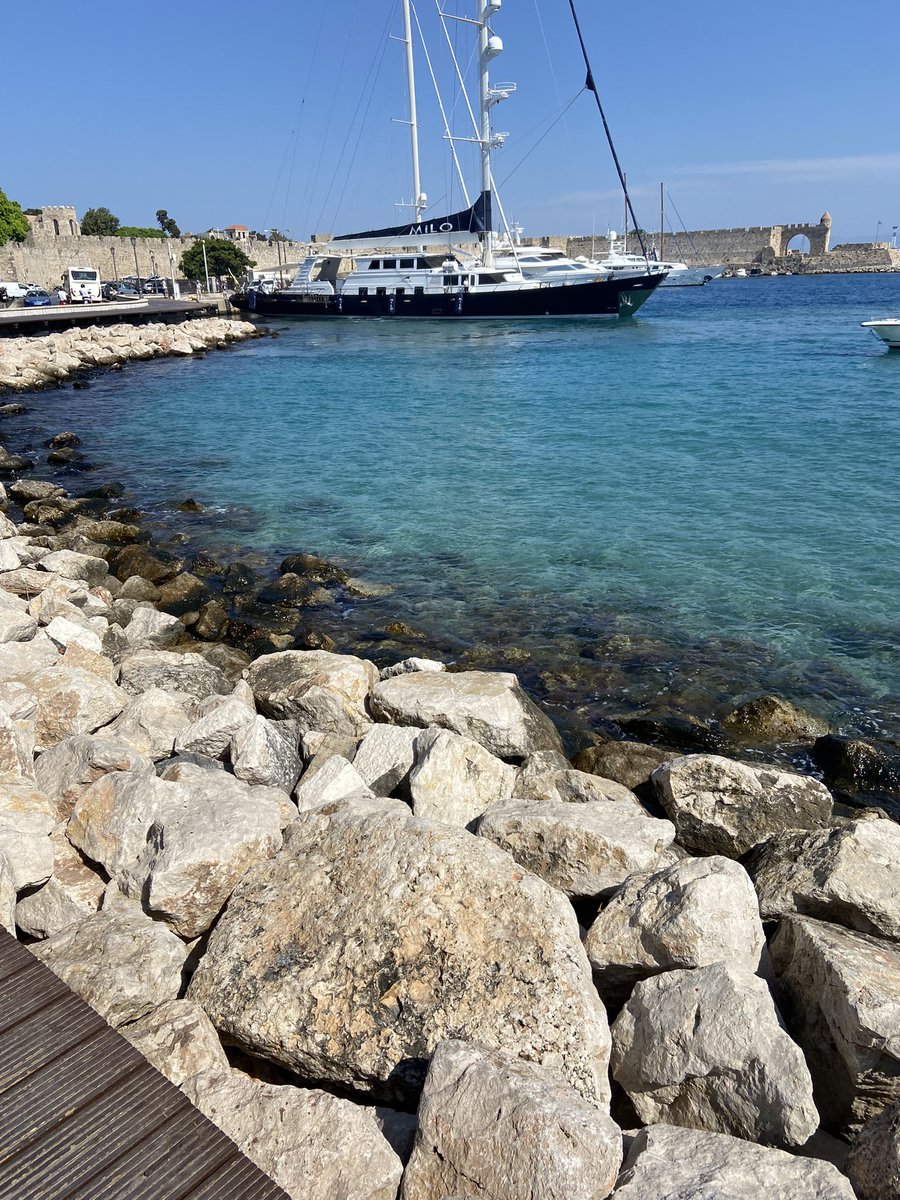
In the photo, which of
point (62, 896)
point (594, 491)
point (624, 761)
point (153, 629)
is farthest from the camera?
point (594, 491)

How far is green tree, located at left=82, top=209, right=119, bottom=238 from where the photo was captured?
93.2 m

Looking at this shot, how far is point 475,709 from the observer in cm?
570

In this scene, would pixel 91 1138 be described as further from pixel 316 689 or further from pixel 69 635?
pixel 69 635

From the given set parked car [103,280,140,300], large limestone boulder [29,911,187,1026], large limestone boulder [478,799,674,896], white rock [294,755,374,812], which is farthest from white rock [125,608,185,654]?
parked car [103,280,140,300]

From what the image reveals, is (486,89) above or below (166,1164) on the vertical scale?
above

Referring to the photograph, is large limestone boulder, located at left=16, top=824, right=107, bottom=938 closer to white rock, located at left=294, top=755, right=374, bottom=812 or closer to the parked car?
white rock, located at left=294, top=755, right=374, bottom=812

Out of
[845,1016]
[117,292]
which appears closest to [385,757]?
[845,1016]

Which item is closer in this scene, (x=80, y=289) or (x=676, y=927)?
(x=676, y=927)

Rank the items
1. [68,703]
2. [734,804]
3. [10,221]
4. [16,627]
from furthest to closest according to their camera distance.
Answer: [10,221] → [16,627] → [68,703] → [734,804]

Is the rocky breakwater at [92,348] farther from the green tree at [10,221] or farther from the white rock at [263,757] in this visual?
the green tree at [10,221]

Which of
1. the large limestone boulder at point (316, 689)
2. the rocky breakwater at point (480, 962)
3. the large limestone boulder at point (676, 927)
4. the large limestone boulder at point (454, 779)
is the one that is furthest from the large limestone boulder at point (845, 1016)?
the large limestone boulder at point (316, 689)

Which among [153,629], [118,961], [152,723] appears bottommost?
[153,629]

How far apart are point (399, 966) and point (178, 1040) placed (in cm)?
80

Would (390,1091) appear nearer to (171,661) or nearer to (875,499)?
(171,661)
